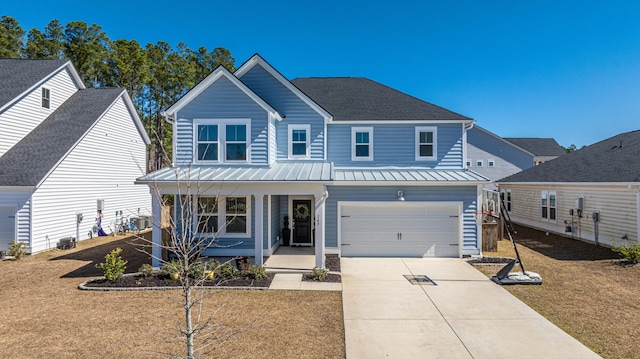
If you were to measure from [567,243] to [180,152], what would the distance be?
55.8 ft

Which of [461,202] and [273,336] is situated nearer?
[273,336]

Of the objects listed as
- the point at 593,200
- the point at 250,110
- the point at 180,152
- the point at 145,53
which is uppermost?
the point at 145,53

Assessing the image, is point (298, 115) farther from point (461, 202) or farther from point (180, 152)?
point (461, 202)

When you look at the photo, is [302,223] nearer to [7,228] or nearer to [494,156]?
[7,228]

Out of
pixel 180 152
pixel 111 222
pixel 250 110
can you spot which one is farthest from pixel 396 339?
pixel 111 222

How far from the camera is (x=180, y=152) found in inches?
482

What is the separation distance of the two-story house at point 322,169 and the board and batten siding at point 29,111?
28.4 ft

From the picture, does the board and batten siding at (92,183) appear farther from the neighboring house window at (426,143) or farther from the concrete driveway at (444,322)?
the neighboring house window at (426,143)

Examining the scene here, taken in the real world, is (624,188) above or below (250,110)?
below

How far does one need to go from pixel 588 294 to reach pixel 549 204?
11525mm

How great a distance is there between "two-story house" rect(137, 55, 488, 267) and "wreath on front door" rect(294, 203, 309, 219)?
0.05 metres

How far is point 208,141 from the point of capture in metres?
12.0

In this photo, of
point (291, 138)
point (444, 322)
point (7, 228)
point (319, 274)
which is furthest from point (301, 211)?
point (7, 228)

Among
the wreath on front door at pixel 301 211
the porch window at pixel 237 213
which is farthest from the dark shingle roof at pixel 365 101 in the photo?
the porch window at pixel 237 213
